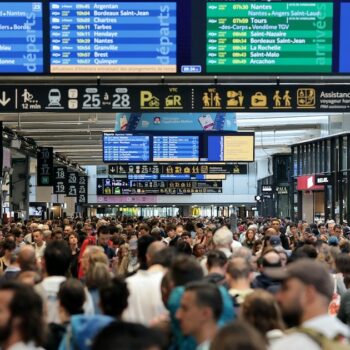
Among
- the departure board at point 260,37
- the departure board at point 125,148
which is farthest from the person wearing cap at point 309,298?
the departure board at point 125,148

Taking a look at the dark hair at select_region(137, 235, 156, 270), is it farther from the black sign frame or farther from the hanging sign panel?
the black sign frame

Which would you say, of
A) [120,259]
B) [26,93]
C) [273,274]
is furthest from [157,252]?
[26,93]

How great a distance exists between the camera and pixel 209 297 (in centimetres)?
397

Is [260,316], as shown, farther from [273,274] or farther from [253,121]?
[253,121]

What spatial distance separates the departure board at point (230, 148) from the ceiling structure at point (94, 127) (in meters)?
4.43

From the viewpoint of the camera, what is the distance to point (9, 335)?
3.97 m

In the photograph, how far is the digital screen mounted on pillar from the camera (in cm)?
2222

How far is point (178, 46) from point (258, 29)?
1.17 metres

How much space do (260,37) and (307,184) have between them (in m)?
25.4

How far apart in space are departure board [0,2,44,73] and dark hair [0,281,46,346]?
7730mm

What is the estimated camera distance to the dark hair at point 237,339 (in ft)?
8.96

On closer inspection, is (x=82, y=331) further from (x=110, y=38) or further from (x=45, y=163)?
(x=45, y=163)

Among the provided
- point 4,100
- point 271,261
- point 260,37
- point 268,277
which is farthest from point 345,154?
point 268,277

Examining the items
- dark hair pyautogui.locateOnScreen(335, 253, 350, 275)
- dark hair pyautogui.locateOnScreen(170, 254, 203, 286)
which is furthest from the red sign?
dark hair pyautogui.locateOnScreen(170, 254, 203, 286)
